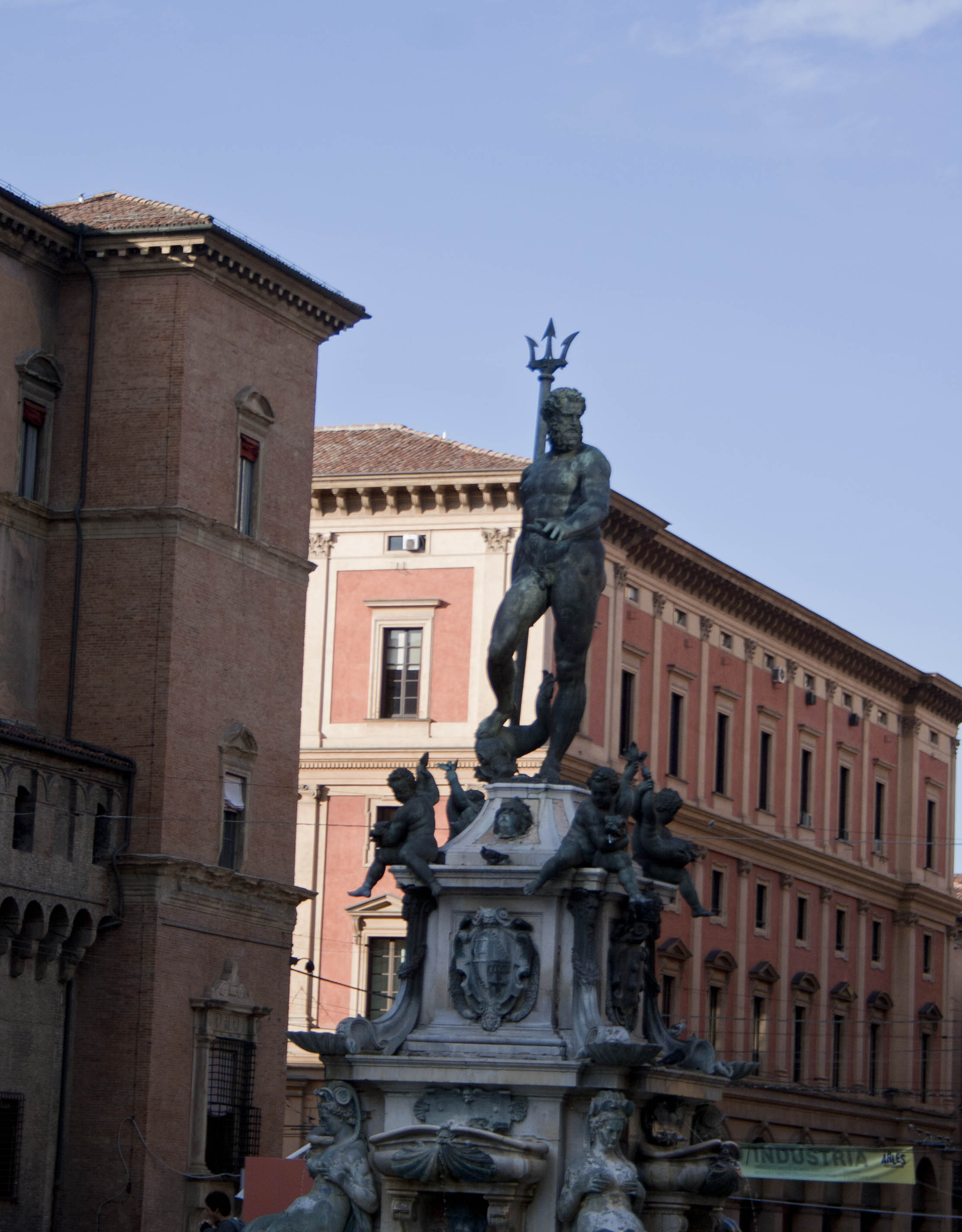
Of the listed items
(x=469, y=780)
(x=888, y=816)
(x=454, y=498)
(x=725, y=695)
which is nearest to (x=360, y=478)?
(x=454, y=498)

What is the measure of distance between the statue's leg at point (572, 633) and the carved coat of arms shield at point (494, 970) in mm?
1086

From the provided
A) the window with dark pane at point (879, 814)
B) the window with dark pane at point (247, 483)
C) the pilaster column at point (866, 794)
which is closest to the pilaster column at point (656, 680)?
the pilaster column at point (866, 794)

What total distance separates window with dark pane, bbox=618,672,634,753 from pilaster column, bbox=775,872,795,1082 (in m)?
9.12

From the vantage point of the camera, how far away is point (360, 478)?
5069 centimetres

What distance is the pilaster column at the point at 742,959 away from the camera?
186 feet

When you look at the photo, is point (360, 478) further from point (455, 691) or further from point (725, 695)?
point (725, 695)

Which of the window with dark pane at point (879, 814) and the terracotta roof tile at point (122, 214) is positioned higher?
the terracotta roof tile at point (122, 214)

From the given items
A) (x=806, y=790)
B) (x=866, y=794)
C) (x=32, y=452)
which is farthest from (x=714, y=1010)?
(x=32, y=452)

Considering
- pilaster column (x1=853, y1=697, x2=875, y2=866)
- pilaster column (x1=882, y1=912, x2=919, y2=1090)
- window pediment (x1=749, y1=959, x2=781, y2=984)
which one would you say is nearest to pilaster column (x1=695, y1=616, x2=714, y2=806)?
window pediment (x1=749, y1=959, x2=781, y2=984)

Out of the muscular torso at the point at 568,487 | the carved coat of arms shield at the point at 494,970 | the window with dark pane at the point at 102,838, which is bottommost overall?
the carved coat of arms shield at the point at 494,970

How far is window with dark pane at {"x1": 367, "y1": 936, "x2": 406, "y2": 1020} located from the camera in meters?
48.0

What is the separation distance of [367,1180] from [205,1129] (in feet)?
78.2

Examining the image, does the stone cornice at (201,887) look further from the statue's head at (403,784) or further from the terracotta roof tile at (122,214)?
the statue's head at (403,784)

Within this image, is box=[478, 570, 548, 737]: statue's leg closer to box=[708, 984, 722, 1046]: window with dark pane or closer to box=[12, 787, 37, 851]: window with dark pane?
box=[12, 787, 37, 851]: window with dark pane
